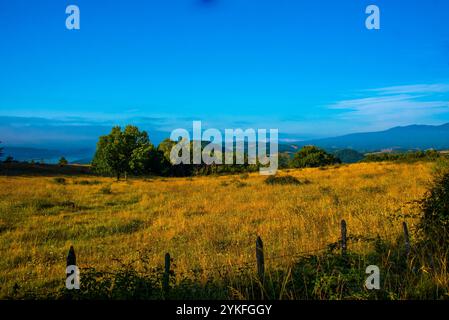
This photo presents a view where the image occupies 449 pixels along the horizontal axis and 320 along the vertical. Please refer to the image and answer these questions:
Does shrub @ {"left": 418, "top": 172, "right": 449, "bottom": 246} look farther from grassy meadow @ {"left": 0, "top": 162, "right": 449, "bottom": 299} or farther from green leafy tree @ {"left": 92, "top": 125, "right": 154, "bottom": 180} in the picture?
green leafy tree @ {"left": 92, "top": 125, "right": 154, "bottom": 180}

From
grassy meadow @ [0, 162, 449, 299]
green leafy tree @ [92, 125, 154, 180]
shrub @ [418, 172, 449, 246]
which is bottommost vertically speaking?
grassy meadow @ [0, 162, 449, 299]

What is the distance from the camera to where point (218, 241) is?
11.5 m

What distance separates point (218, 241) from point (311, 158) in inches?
3115

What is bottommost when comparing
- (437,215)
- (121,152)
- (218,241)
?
(218,241)

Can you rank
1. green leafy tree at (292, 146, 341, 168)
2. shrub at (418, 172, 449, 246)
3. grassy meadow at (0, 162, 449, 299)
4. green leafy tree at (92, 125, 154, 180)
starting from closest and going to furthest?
grassy meadow at (0, 162, 449, 299)
shrub at (418, 172, 449, 246)
green leafy tree at (92, 125, 154, 180)
green leafy tree at (292, 146, 341, 168)

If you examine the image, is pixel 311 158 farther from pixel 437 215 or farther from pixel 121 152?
pixel 437 215

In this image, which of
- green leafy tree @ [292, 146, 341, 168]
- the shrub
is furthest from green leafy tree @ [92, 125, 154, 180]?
green leafy tree @ [292, 146, 341, 168]

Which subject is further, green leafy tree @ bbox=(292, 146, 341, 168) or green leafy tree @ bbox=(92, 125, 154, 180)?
green leafy tree @ bbox=(292, 146, 341, 168)

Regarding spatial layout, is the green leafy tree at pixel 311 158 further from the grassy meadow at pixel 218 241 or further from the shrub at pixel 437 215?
the shrub at pixel 437 215

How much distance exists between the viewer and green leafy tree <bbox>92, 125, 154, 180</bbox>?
48250mm

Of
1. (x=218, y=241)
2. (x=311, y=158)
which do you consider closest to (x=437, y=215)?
(x=218, y=241)

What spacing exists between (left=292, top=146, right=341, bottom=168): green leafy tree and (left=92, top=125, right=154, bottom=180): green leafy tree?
45216 mm

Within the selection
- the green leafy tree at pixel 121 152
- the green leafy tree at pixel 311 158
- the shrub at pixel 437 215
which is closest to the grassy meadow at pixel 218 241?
the shrub at pixel 437 215
